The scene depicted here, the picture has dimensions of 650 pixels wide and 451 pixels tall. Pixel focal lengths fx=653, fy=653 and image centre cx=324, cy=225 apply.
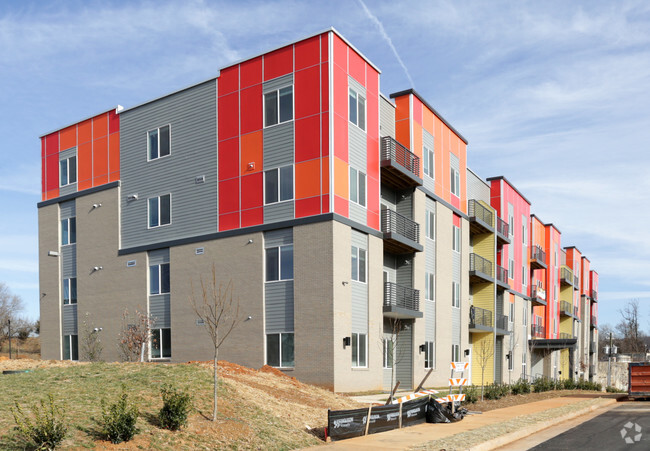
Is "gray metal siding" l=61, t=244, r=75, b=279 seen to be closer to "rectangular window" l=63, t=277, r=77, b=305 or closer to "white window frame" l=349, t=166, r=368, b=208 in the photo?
"rectangular window" l=63, t=277, r=77, b=305

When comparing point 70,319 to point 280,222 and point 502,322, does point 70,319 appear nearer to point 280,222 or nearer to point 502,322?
point 280,222

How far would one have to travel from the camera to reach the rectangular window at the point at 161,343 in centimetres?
3509

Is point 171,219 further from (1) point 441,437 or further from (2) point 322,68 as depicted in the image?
(1) point 441,437

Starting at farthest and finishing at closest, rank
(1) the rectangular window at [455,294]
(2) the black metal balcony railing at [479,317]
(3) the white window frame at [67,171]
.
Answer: (2) the black metal balcony railing at [479,317] → (1) the rectangular window at [455,294] → (3) the white window frame at [67,171]

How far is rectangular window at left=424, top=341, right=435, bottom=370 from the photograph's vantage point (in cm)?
3809

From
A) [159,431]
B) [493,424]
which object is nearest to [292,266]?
[493,424]

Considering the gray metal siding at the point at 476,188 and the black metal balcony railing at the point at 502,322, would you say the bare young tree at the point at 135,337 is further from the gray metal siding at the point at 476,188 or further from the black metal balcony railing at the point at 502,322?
the black metal balcony railing at the point at 502,322

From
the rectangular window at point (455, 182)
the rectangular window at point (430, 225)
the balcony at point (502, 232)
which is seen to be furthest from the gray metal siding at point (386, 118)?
the balcony at point (502, 232)

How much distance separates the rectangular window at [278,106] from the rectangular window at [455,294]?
1805cm

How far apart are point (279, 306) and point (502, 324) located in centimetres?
2678

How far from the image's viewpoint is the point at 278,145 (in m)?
31.5

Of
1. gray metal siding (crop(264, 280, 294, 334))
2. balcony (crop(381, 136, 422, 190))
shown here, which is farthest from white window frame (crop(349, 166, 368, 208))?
gray metal siding (crop(264, 280, 294, 334))

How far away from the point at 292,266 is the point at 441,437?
Answer: 593 inches

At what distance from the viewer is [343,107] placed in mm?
30516
